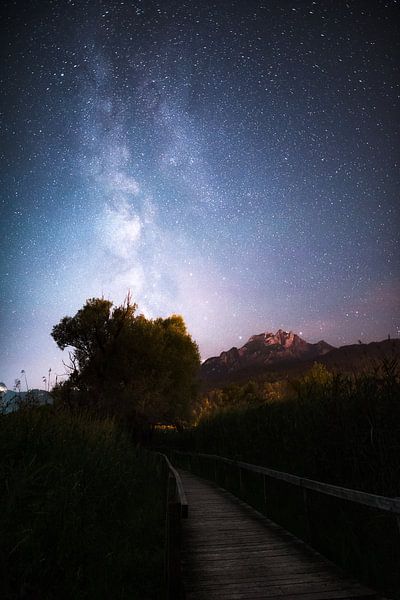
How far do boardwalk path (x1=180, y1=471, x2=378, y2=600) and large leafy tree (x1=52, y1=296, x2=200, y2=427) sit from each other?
16818 mm

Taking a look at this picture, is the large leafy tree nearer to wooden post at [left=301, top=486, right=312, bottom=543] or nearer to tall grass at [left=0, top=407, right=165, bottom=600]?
tall grass at [left=0, top=407, right=165, bottom=600]

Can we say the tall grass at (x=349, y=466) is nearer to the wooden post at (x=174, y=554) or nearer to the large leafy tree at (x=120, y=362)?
the wooden post at (x=174, y=554)

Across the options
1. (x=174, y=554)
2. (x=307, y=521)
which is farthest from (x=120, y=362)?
(x=174, y=554)

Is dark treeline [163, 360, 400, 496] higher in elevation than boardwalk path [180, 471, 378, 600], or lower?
higher

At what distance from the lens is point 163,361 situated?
2775 cm

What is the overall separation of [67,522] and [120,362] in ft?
69.1

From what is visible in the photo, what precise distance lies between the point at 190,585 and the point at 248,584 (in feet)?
2.21

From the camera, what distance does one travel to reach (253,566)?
5.10m

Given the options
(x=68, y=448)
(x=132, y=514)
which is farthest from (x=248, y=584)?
(x=132, y=514)

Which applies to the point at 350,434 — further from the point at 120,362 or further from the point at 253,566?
the point at 120,362

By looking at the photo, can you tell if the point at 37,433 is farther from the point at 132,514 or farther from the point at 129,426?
the point at 129,426

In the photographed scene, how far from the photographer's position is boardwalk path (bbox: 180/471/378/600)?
4211 mm

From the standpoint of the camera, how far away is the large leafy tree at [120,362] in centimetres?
2409

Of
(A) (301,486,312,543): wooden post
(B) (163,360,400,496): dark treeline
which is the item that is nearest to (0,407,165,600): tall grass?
(A) (301,486,312,543): wooden post
